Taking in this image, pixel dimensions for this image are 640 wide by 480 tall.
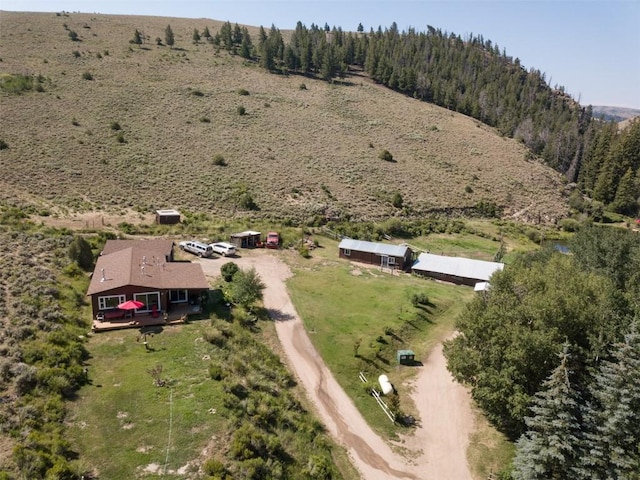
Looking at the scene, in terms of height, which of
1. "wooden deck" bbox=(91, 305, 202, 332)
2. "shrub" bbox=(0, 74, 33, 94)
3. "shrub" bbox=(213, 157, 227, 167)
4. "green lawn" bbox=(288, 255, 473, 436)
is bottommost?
"green lawn" bbox=(288, 255, 473, 436)

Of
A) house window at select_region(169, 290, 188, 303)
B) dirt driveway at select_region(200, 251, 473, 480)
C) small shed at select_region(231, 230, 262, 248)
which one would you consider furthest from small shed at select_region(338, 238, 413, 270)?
house window at select_region(169, 290, 188, 303)

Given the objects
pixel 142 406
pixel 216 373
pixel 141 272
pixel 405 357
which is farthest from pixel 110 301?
pixel 405 357

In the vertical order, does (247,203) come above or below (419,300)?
above

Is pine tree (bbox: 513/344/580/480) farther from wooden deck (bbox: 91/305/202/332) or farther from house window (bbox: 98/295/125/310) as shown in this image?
house window (bbox: 98/295/125/310)

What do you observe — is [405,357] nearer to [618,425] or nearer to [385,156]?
[618,425]

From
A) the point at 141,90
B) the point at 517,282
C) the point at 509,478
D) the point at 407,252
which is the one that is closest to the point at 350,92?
the point at 141,90

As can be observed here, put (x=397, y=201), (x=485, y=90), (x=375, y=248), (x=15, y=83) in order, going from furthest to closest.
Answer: (x=485, y=90) < (x=15, y=83) < (x=397, y=201) < (x=375, y=248)
